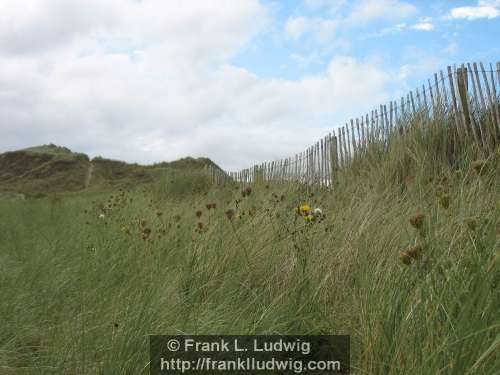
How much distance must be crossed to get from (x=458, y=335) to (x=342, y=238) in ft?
5.19

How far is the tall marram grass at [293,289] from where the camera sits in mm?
1212

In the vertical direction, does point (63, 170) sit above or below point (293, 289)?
above

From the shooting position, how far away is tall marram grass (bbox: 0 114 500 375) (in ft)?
3.98

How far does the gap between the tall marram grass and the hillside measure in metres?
23.4

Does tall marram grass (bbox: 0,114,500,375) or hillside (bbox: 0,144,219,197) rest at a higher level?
hillside (bbox: 0,144,219,197)

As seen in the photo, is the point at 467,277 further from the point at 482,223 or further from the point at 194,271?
the point at 194,271

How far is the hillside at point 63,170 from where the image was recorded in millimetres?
27562

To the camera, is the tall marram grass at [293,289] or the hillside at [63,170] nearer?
the tall marram grass at [293,289]

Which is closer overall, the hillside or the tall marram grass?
the tall marram grass

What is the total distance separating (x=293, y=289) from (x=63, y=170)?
31.2m

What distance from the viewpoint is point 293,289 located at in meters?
1.90

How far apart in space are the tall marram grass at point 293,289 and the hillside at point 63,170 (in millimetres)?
23392

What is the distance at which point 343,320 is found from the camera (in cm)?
176

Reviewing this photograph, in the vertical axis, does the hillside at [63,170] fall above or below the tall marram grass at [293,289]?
above
